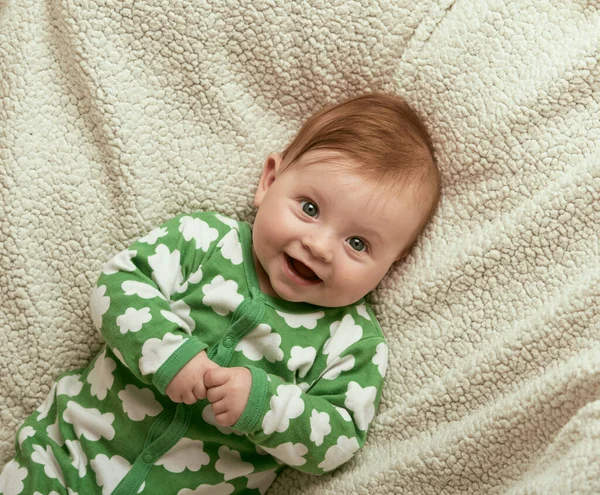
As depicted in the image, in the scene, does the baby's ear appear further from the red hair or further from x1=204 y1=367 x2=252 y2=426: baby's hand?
x1=204 y1=367 x2=252 y2=426: baby's hand

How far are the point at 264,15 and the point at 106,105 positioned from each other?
0.32 m

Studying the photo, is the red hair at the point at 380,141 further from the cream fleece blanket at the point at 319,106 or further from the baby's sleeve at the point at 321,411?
the baby's sleeve at the point at 321,411

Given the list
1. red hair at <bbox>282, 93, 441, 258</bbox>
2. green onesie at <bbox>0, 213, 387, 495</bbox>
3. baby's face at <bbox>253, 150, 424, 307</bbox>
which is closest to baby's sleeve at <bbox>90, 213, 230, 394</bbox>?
green onesie at <bbox>0, 213, 387, 495</bbox>

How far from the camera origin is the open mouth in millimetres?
1196

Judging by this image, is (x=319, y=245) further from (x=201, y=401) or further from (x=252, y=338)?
(x=201, y=401)

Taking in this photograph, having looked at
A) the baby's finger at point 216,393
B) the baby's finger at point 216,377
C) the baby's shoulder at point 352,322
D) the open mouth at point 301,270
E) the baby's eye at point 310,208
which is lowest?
the baby's finger at point 216,393

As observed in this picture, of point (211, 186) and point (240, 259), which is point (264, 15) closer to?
point (211, 186)

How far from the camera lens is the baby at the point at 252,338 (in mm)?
1130

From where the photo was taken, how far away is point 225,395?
109cm

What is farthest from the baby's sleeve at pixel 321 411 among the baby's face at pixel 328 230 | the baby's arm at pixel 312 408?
the baby's face at pixel 328 230

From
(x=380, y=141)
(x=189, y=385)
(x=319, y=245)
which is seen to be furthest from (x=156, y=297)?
(x=380, y=141)

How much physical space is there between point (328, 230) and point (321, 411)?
28 cm

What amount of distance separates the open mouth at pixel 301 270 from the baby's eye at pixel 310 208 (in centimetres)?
8

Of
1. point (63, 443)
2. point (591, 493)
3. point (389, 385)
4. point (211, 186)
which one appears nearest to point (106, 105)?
point (211, 186)
